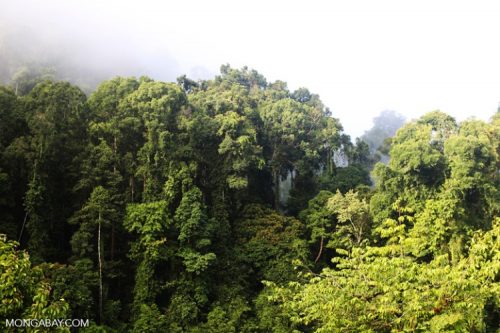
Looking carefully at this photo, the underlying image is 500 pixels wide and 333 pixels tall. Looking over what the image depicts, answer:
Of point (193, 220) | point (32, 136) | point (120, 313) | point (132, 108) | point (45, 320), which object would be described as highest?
point (132, 108)

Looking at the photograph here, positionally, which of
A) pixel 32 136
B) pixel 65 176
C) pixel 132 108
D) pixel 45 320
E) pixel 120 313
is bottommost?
pixel 120 313

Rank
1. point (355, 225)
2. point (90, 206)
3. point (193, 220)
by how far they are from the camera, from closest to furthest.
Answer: point (90, 206), point (193, 220), point (355, 225)

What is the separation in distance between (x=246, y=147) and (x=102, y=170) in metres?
5.61

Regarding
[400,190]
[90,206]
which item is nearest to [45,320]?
[90,206]

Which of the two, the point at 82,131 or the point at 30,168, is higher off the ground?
the point at 82,131

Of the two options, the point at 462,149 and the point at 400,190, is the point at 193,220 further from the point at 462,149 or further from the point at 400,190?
the point at 462,149

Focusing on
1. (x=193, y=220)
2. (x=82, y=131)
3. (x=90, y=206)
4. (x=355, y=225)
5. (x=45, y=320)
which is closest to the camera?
(x=45, y=320)

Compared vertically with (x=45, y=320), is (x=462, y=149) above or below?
above

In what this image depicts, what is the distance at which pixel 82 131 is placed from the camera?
15.9m

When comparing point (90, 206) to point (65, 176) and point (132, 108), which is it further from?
point (132, 108)

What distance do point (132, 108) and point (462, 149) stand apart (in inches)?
473

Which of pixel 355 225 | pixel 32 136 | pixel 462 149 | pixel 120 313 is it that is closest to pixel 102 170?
pixel 32 136

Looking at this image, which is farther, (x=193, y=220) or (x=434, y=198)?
(x=434, y=198)

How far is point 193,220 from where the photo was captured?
1489 centimetres
